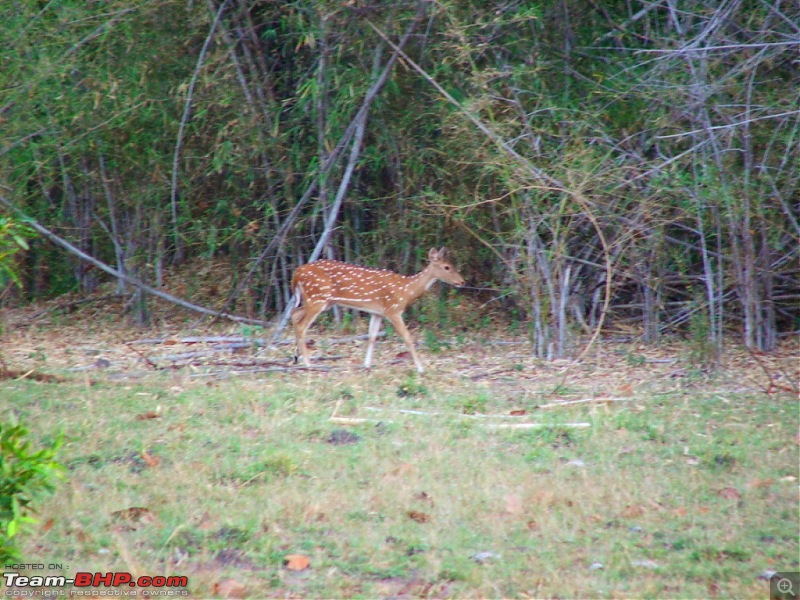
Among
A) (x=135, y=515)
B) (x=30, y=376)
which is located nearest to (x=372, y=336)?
(x=30, y=376)

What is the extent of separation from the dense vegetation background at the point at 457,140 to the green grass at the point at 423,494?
1.63 metres

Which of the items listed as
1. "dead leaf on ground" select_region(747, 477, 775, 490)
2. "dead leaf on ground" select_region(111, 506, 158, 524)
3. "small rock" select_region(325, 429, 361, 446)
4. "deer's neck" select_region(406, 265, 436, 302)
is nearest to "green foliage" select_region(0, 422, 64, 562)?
"dead leaf on ground" select_region(111, 506, 158, 524)

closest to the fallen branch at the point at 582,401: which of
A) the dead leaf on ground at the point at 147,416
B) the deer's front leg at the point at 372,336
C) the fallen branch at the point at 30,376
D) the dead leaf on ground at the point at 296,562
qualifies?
the deer's front leg at the point at 372,336

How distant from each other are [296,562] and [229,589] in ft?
1.21

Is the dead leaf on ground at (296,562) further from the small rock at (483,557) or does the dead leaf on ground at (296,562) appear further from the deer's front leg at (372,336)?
the deer's front leg at (372,336)

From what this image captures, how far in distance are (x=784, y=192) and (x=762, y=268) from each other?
27.2 inches

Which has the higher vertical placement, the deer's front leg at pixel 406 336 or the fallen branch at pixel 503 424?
the deer's front leg at pixel 406 336

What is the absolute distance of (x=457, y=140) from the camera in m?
8.34

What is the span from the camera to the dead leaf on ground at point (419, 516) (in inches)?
196

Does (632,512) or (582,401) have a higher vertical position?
(582,401)

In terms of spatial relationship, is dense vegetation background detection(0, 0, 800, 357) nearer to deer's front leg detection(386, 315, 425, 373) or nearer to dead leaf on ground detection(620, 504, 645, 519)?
deer's front leg detection(386, 315, 425, 373)

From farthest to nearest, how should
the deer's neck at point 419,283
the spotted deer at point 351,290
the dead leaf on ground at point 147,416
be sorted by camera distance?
1. the deer's neck at point 419,283
2. the spotted deer at point 351,290
3. the dead leaf on ground at point 147,416

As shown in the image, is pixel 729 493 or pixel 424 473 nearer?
pixel 729 493

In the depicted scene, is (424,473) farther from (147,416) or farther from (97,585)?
(147,416)
